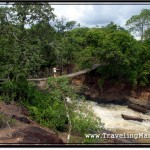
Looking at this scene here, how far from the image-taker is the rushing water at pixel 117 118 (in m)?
9.07

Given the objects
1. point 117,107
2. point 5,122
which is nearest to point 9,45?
point 5,122

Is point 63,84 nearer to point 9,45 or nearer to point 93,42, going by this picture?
point 9,45

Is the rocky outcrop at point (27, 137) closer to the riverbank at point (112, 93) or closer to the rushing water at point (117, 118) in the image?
the rushing water at point (117, 118)

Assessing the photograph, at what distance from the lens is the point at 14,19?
336 inches

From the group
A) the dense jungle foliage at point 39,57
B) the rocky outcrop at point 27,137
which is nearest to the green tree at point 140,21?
the dense jungle foliage at point 39,57

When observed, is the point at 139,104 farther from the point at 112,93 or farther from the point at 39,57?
the point at 39,57

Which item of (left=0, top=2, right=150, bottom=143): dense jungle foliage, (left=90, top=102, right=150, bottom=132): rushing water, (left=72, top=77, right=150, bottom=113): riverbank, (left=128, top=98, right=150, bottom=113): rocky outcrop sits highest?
(left=0, top=2, right=150, bottom=143): dense jungle foliage

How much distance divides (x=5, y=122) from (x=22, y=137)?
0.92 m

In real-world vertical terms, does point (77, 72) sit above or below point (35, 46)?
below

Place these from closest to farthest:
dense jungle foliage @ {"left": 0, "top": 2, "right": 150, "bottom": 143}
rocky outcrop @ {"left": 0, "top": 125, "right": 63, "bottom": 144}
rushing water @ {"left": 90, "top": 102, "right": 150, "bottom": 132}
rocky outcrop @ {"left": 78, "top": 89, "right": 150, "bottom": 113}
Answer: rocky outcrop @ {"left": 0, "top": 125, "right": 63, "bottom": 144} < dense jungle foliage @ {"left": 0, "top": 2, "right": 150, "bottom": 143} < rushing water @ {"left": 90, "top": 102, "right": 150, "bottom": 132} < rocky outcrop @ {"left": 78, "top": 89, "right": 150, "bottom": 113}

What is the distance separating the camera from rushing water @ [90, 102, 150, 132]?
357 inches

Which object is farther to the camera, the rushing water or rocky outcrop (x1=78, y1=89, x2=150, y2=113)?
rocky outcrop (x1=78, y1=89, x2=150, y2=113)

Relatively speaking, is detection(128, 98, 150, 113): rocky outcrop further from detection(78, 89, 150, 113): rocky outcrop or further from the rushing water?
the rushing water

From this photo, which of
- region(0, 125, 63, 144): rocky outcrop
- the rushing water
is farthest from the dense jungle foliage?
the rushing water
